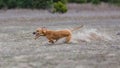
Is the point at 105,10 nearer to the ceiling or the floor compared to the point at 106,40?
nearer to the floor

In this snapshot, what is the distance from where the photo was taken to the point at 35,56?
1562 centimetres

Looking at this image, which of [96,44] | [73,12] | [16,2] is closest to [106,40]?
[96,44]

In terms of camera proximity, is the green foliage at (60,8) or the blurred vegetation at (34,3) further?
the blurred vegetation at (34,3)

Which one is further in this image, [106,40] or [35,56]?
[106,40]

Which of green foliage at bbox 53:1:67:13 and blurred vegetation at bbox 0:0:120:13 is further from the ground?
green foliage at bbox 53:1:67:13

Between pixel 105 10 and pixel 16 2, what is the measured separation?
8014 mm

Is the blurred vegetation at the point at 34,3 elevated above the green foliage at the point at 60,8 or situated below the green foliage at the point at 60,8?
below

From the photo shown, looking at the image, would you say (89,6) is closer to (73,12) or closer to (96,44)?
(73,12)

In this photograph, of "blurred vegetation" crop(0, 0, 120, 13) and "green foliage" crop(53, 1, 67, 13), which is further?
"blurred vegetation" crop(0, 0, 120, 13)

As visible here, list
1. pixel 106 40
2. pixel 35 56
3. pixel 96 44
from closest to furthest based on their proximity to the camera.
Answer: pixel 35 56 → pixel 96 44 → pixel 106 40

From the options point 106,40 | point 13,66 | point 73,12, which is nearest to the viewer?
point 13,66

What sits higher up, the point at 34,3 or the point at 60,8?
the point at 60,8

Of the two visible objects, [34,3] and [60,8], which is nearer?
[60,8]

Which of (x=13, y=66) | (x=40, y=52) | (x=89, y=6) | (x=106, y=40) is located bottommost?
(x=89, y=6)
